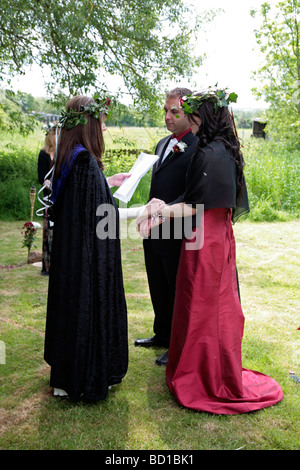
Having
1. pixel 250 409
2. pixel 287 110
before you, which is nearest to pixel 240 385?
pixel 250 409

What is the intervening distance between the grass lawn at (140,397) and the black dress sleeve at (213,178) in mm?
1392

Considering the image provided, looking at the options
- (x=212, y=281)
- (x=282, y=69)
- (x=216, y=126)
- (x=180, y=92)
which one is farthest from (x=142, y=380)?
(x=282, y=69)

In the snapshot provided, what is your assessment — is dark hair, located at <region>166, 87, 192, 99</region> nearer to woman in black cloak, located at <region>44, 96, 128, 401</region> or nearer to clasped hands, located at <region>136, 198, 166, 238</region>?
woman in black cloak, located at <region>44, 96, 128, 401</region>

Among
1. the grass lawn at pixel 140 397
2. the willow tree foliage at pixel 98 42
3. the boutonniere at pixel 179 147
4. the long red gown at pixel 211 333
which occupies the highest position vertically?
the willow tree foliage at pixel 98 42

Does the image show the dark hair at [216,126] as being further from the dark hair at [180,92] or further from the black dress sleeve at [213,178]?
the dark hair at [180,92]

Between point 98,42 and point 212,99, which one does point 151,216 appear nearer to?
point 212,99

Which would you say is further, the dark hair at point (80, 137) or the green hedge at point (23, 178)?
the green hedge at point (23, 178)

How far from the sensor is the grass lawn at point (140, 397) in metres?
2.71

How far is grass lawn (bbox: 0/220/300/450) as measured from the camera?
271 centimetres

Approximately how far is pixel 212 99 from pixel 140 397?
6.93 feet

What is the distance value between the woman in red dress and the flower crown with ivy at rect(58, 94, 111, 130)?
1.78ft

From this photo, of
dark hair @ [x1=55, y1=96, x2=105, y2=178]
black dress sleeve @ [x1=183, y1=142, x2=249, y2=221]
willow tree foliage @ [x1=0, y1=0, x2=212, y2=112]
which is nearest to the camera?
black dress sleeve @ [x1=183, y1=142, x2=249, y2=221]

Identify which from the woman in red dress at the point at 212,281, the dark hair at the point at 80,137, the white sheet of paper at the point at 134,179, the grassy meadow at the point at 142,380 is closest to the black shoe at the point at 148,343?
the grassy meadow at the point at 142,380

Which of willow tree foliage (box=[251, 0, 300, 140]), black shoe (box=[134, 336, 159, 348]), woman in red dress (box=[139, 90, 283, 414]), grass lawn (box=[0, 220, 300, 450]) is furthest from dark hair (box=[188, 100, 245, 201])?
willow tree foliage (box=[251, 0, 300, 140])
